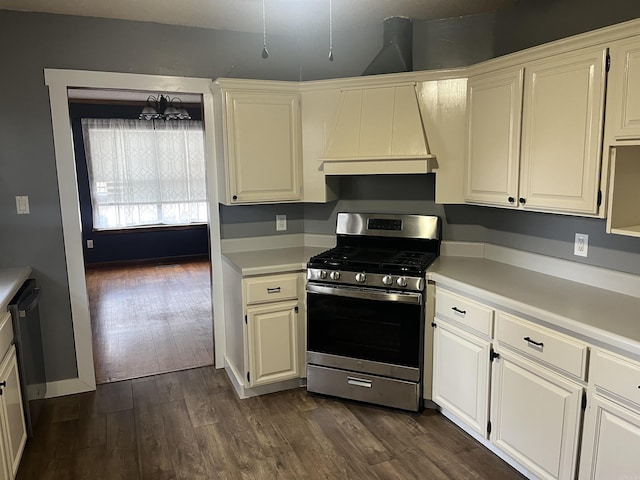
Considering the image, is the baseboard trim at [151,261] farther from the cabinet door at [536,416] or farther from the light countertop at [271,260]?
the cabinet door at [536,416]

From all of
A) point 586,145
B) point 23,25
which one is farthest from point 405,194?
point 23,25

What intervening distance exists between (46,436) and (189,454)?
872mm

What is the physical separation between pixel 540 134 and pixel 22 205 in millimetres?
3010

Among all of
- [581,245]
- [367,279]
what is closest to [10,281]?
[367,279]

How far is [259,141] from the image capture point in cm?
316

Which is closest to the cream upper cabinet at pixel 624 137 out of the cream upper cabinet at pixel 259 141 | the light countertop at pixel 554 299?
the light countertop at pixel 554 299

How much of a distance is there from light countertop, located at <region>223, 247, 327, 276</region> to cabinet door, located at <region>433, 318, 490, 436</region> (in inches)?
38.0

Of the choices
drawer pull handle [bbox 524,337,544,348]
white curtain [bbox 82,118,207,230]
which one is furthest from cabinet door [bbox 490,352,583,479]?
white curtain [bbox 82,118,207,230]

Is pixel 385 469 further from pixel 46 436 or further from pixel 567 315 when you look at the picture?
pixel 46 436

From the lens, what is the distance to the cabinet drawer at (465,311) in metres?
2.40

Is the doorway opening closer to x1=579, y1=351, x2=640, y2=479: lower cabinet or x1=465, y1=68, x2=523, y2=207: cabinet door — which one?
x1=465, y1=68, x2=523, y2=207: cabinet door

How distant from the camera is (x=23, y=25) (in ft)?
9.30

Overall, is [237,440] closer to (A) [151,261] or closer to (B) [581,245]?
(B) [581,245]

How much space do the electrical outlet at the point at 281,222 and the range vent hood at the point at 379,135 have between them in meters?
0.64
